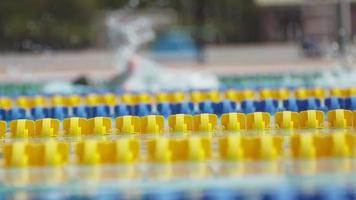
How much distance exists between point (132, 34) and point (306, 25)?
14.7m

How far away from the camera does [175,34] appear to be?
40625 millimetres

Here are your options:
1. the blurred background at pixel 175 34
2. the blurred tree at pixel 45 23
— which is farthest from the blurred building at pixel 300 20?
the blurred tree at pixel 45 23

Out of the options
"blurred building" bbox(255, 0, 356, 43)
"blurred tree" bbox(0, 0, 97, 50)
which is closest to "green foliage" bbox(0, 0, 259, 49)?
"blurred tree" bbox(0, 0, 97, 50)

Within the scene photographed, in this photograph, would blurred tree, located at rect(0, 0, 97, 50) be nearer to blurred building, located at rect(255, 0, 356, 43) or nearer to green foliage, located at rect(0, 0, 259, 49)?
green foliage, located at rect(0, 0, 259, 49)

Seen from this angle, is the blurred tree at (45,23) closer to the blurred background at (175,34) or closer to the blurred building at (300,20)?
the blurred background at (175,34)

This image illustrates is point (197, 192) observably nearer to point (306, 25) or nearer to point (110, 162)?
point (110, 162)

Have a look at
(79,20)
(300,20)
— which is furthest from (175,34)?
(79,20)

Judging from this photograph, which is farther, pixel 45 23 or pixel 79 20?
pixel 79 20

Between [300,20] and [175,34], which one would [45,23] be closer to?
[175,34]

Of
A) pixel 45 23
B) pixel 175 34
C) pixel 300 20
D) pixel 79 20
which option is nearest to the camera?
pixel 175 34

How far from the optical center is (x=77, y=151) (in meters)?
8.71

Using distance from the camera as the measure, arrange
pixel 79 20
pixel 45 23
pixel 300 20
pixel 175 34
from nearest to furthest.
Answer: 1. pixel 175 34
2. pixel 300 20
3. pixel 45 23
4. pixel 79 20

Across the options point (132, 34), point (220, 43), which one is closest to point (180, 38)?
point (220, 43)

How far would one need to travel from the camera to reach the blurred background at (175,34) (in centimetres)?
3541
